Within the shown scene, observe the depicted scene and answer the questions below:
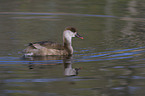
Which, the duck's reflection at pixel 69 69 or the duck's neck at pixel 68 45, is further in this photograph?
the duck's neck at pixel 68 45

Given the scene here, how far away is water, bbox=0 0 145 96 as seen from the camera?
756 centimetres

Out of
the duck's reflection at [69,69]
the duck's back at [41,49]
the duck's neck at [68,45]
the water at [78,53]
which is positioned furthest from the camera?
the duck's neck at [68,45]

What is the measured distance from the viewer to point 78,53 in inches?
429

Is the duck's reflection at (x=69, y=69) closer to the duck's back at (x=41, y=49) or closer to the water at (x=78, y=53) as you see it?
the water at (x=78, y=53)

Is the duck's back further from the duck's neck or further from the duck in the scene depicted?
the duck's neck

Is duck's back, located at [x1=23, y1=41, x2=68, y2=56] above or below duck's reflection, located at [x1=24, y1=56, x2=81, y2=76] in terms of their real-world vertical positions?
above

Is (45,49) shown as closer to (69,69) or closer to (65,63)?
(65,63)

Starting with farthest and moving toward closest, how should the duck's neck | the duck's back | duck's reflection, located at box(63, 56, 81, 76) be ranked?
the duck's neck < the duck's back < duck's reflection, located at box(63, 56, 81, 76)

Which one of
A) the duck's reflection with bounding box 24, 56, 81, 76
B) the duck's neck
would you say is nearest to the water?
the duck's reflection with bounding box 24, 56, 81, 76

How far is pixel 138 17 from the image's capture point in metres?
17.7

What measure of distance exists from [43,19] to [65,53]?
22.3 feet

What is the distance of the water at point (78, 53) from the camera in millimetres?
7562

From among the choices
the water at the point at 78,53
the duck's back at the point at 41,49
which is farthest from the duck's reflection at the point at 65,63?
the duck's back at the point at 41,49

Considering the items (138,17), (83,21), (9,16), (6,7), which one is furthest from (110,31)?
(6,7)
